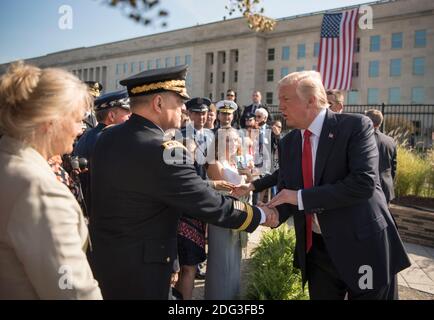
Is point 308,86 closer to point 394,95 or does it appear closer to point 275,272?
point 275,272

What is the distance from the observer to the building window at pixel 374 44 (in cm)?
4594

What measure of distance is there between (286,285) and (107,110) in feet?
8.45

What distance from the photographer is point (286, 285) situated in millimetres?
4211

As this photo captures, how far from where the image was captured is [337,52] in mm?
26312

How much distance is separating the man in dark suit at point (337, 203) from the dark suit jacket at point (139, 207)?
0.79 m

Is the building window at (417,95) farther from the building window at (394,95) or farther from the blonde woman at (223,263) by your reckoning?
the blonde woman at (223,263)

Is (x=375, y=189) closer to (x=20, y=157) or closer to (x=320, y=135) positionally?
(x=320, y=135)

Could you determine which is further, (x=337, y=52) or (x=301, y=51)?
(x=301, y=51)

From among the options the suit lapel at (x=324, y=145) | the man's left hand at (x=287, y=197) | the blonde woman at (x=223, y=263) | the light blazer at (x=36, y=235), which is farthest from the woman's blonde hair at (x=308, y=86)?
the light blazer at (x=36, y=235)

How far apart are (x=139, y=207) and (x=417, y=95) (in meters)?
47.2

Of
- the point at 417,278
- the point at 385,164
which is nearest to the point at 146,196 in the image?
the point at 417,278

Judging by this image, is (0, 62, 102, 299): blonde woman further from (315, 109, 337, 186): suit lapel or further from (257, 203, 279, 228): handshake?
(315, 109, 337, 186): suit lapel
